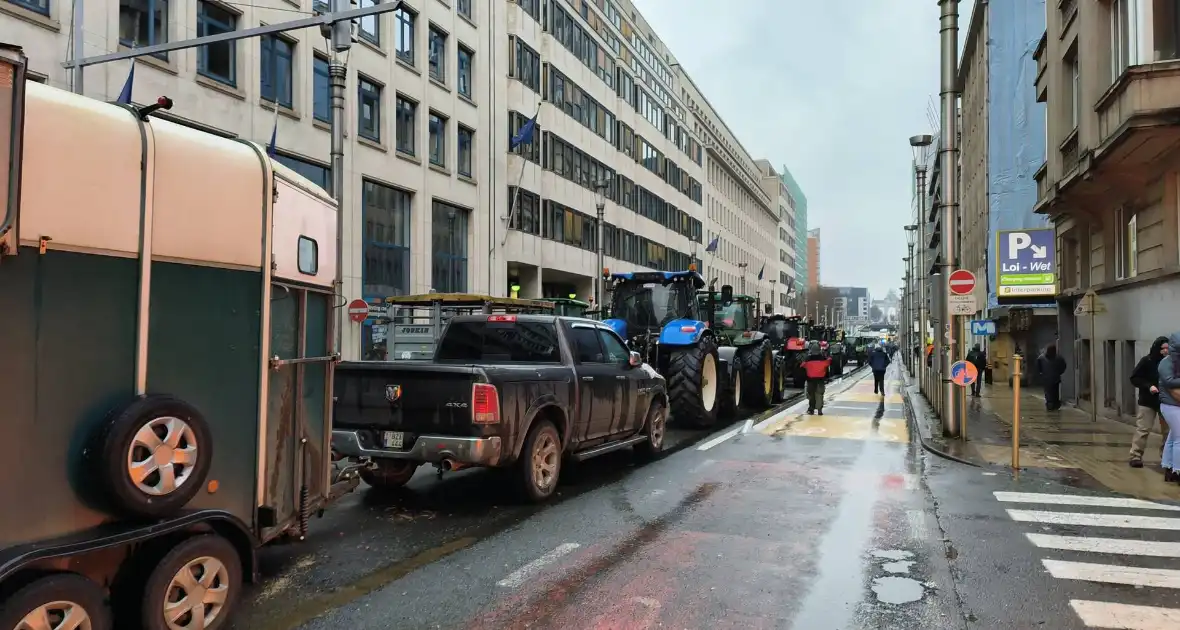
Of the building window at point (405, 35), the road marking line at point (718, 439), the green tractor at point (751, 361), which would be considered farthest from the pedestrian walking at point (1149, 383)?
the building window at point (405, 35)

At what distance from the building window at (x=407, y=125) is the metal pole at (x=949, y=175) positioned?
1888 cm

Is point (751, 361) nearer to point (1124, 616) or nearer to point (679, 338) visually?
point (679, 338)

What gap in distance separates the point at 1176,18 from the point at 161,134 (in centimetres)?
1488

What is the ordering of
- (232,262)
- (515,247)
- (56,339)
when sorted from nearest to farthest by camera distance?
(56,339) < (232,262) < (515,247)

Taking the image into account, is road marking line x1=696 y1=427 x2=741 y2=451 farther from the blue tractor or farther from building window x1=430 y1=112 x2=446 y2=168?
building window x1=430 y1=112 x2=446 y2=168

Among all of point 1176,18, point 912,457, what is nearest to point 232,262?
point 912,457

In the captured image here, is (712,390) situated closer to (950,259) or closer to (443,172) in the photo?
(950,259)

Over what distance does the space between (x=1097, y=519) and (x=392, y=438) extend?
6.59m

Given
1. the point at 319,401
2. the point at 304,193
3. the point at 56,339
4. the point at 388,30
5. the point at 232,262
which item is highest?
the point at 388,30

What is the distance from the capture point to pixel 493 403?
6.88m

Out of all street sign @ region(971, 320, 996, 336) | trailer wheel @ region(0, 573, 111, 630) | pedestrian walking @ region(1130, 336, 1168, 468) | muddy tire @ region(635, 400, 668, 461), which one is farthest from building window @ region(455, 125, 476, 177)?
trailer wheel @ region(0, 573, 111, 630)

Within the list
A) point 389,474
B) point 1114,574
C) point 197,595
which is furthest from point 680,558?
point 389,474

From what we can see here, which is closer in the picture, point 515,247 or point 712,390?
point 712,390

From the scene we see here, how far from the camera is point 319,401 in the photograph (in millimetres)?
5355
